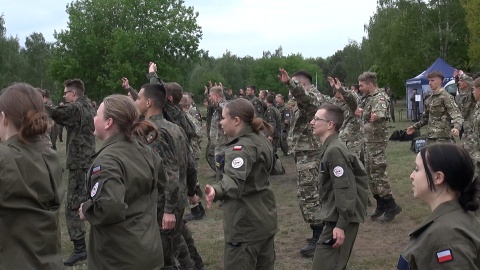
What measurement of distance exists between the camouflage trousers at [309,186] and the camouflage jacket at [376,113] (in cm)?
164

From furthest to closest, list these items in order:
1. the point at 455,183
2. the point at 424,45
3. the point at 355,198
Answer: the point at 424,45 < the point at 355,198 < the point at 455,183

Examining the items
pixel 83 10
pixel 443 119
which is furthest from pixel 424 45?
pixel 443 119

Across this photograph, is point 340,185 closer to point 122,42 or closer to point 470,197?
point 470,197

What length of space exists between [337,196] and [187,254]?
89.8 inches

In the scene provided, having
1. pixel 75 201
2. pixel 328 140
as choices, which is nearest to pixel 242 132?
pixel 328 140

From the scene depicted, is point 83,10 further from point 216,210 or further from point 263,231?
point 263,231

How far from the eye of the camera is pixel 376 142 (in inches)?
376

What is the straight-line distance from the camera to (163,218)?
17.9 feet

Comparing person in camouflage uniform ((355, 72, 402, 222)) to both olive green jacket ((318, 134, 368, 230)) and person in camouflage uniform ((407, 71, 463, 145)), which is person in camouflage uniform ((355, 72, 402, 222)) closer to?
person in camouflage uniform ((407, 71, 463, 145))

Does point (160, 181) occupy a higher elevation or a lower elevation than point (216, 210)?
higher

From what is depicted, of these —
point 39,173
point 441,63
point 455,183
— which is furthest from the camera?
point 441,63

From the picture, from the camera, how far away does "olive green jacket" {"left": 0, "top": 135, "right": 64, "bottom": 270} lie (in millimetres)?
3449

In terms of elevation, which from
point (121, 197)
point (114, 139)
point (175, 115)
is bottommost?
point (121, 197)

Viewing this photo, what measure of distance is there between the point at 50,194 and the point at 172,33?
54.7m
